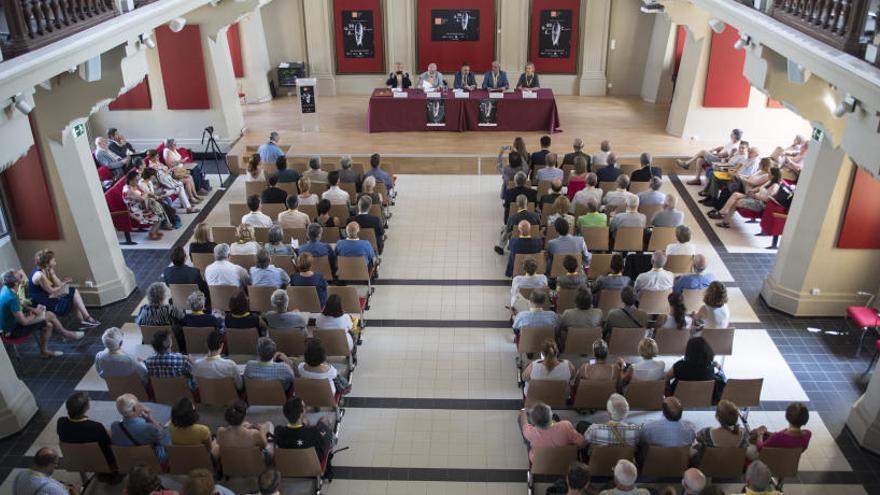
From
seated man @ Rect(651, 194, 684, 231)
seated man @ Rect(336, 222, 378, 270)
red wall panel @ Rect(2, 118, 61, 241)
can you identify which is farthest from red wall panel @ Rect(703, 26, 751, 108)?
red wall panel @ Rect(2, 118, 61, 241)

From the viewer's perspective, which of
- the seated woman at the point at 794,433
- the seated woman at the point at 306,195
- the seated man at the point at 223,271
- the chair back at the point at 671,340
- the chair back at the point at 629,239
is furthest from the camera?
the seated woman at the point at 306,195

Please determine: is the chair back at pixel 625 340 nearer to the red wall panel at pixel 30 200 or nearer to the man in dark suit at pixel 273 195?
the man in dark suit at pixel 273 195

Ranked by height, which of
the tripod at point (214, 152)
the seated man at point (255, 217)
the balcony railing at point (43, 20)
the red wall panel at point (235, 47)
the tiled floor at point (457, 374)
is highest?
the balcony railing at point (43, 20)

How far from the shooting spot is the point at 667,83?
16.2m

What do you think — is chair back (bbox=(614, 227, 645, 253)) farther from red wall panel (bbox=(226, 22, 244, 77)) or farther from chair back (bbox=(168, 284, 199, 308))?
red wall panel (bbox=(226, 22, 244, 77))

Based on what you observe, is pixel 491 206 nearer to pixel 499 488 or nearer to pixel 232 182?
pixel 232 182

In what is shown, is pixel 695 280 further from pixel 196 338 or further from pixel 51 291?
pixel 51 291

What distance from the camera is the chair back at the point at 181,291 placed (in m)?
8.41

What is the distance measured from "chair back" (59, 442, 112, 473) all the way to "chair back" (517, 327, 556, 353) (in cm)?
400

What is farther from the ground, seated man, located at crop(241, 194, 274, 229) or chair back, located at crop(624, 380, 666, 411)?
seated man, located at crop(241, 194, 274, 229)

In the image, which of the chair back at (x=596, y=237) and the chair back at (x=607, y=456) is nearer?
the chair back at (x=607, y=456)

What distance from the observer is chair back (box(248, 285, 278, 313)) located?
27.3 ft

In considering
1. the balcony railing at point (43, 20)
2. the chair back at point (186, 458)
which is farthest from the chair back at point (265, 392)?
the balcony railing at point (43, 20)

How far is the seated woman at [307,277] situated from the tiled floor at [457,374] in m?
0.84
